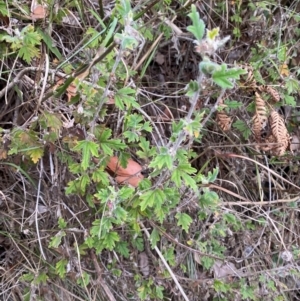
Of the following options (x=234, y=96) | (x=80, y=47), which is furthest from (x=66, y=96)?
(x=234, y=96)

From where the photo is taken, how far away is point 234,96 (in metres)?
1.72

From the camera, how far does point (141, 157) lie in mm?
1354

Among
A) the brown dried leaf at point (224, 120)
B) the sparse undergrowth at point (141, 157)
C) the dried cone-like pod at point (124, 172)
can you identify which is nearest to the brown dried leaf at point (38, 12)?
the sparse undergrowth at point (141, 157)

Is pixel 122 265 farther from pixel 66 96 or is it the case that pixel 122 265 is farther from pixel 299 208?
pixel 299 208

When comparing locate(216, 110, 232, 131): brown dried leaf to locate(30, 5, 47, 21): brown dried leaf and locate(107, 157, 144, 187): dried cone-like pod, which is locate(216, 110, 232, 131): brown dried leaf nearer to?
locate(107, 157, 144, 187): dried cone-like pod

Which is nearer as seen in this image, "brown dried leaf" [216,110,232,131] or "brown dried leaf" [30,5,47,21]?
"brown dried leaf" [30,5,47,21]

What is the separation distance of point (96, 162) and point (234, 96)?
612 mm

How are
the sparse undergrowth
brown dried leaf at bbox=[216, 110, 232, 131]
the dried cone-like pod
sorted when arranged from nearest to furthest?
the sparse undergrowth, the dried cone-like pod, brown dried leaf at bbox=[216, 110, 232, 131]

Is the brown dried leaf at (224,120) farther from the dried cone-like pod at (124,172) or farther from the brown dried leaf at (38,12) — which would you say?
the brown dried leaf at (38,12)

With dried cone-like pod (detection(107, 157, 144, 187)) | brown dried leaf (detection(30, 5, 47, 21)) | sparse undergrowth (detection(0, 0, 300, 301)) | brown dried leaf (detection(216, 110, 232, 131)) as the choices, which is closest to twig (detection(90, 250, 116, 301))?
sparse undergrowth (detection(0, 0, 300, 301))

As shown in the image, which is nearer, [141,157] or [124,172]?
[141,157]

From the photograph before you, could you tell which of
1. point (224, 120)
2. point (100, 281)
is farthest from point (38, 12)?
point (100, 281)

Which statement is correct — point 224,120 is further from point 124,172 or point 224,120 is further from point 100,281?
point 100,281

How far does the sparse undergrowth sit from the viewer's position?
4.28ft
